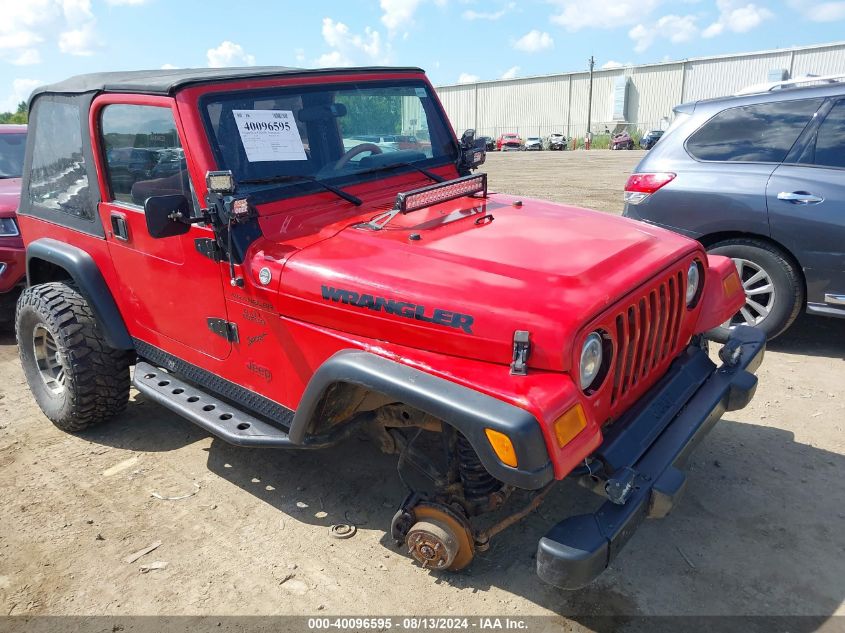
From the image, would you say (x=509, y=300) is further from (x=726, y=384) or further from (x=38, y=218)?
(x=38, y=218)

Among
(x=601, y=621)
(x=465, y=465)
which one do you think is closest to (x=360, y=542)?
(x=465, y=465)

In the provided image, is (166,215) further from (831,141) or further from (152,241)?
(831,141)

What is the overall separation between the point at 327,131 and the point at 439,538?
6.67 feet

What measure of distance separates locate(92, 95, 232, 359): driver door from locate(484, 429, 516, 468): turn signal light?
1.56 metres

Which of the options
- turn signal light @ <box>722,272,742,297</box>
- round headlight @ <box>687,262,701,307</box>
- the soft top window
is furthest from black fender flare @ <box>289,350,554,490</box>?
the soft top window

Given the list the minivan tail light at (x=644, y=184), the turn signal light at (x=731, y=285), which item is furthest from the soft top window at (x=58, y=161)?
the minivan tail light at (x=644, y=184)

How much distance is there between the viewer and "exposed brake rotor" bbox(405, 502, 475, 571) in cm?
262

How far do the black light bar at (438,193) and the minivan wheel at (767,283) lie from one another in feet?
8.20

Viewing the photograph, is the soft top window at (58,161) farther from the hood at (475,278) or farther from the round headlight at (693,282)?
the round headlight at (693,282)

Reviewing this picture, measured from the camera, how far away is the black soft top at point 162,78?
3.09 m

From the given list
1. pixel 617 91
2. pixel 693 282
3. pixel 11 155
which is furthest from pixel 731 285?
pixel 617 91

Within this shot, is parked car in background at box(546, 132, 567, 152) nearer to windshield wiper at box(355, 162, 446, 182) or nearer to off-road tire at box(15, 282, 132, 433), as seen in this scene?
windshield wiper at box(355, 162, 446, 182)

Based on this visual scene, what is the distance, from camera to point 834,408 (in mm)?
4199

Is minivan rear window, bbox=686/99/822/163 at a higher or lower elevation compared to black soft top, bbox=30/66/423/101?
lower
